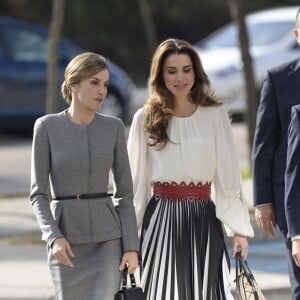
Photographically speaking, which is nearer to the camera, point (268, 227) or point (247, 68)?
point (268, 227)

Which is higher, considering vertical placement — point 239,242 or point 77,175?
point 77,175

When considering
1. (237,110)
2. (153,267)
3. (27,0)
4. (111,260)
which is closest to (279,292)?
(153,267)

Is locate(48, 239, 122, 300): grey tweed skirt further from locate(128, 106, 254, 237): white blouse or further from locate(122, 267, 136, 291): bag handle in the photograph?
locate(128, 106, 254, 237): white blouse

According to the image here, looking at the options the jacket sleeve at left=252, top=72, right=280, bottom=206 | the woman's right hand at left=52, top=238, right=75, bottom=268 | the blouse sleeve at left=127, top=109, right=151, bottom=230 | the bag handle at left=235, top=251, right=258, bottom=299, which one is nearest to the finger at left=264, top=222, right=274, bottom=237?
the jacket sleeve at left=252, top=72, right=280, bottom=206

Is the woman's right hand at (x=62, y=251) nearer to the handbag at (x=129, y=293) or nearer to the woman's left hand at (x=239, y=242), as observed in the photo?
the handbag at (x=129, y=293)

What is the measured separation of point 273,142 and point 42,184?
130 centimetres

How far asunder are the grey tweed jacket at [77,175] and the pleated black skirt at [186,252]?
0.59m

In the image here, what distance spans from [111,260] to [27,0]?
23.6 metres

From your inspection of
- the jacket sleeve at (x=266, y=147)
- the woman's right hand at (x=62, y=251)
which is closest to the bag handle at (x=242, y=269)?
the jacket sleeve at (x=266, y=147)

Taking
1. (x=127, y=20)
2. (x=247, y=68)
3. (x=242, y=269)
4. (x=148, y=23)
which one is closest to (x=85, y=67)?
(x=242, y=269)

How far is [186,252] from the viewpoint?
6.25 meters

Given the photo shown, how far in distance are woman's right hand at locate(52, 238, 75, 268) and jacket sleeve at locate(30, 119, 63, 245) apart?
0.03 m

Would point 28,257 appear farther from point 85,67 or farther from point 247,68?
point 85,67

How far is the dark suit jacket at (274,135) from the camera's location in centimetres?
617
